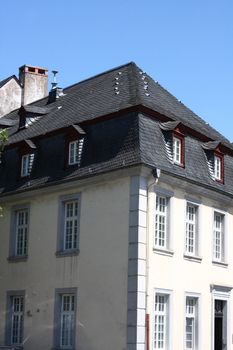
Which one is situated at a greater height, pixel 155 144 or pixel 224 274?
pixel 155 144

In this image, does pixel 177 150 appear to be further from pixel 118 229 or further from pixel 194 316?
pixel 194 316

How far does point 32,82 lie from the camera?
37156mm

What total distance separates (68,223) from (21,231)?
2827 millimetres

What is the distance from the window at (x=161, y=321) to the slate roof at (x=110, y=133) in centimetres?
412

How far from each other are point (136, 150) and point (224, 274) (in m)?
6.33

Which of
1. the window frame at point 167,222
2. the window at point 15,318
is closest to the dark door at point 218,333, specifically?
the window frame at point 167,222

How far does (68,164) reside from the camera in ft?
79.9

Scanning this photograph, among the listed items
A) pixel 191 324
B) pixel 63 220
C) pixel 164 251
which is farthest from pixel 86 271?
pixel 191 324

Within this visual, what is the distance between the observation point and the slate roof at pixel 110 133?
74.2 feet

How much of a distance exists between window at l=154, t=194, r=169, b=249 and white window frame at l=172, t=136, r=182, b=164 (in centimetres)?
154

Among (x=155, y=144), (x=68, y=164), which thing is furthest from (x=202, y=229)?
(x=68, y=164)

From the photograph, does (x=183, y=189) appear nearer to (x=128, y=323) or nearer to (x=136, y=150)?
(x=136, y=150)

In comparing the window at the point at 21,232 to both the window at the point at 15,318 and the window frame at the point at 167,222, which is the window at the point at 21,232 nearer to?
the window at the point at 15,318

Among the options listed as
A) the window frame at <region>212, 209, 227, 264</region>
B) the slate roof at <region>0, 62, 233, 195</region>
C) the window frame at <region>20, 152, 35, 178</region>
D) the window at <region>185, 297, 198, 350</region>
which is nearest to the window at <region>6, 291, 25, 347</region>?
the slate roof at <region>0, 62, 233, 195</region>
